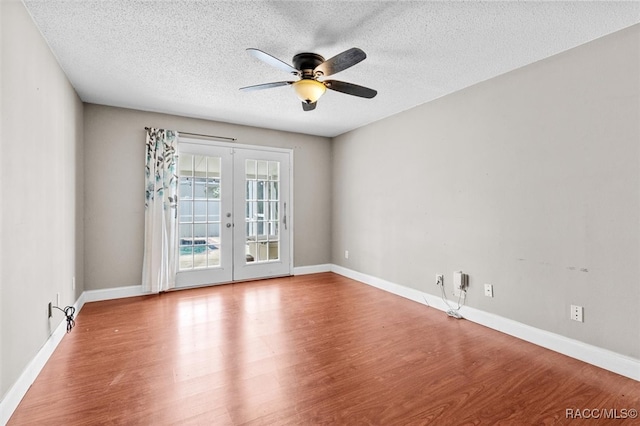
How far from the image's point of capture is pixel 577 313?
2.43 m

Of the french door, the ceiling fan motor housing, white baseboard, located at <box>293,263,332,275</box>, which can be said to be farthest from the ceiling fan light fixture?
white baseboard, located at <box>293,263,332,275</box>

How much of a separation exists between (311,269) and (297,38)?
395 centimetres

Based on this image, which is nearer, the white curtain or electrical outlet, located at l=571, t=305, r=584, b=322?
electrical outlet, located at l=571, t=305, r=584, b=322

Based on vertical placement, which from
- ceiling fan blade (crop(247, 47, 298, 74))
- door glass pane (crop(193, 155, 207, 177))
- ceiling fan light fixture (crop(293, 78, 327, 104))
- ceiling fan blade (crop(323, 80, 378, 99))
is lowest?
door glass pane (crop(193, 155, 207, 177))

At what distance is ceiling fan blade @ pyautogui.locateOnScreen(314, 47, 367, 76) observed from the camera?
78.7 inches

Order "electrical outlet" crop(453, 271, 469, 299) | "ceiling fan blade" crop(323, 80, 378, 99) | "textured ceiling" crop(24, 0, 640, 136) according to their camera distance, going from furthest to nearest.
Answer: "electrical outlet" crop(453, 271, 469, 299) < "ceiling fan blade" crop(323, 80, 378, 99) < "textured ceiling" crop(24, 0, 640, 136)

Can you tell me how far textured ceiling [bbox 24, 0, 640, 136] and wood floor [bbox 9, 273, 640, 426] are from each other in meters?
2.51

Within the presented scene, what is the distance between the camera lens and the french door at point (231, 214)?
443 cm

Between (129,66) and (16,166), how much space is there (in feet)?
4.72

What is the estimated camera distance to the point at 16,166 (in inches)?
72.8

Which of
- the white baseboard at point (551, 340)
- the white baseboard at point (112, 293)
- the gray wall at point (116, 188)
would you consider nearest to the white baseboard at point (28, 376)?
the white baseboard at point (112, 293)

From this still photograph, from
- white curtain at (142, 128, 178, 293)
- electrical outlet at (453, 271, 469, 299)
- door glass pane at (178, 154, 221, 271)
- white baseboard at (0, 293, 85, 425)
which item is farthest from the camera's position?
door glass pane at (178, 154, 221, 271)

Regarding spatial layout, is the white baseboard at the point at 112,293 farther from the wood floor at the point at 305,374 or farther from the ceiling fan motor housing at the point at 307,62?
the ceiling fan motor housing at the point at 307,62

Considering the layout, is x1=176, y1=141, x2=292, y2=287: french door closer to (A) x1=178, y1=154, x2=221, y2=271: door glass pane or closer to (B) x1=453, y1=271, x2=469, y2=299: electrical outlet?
(A) x1=178, y1=154, x2=221, y2=271: door glass pane
